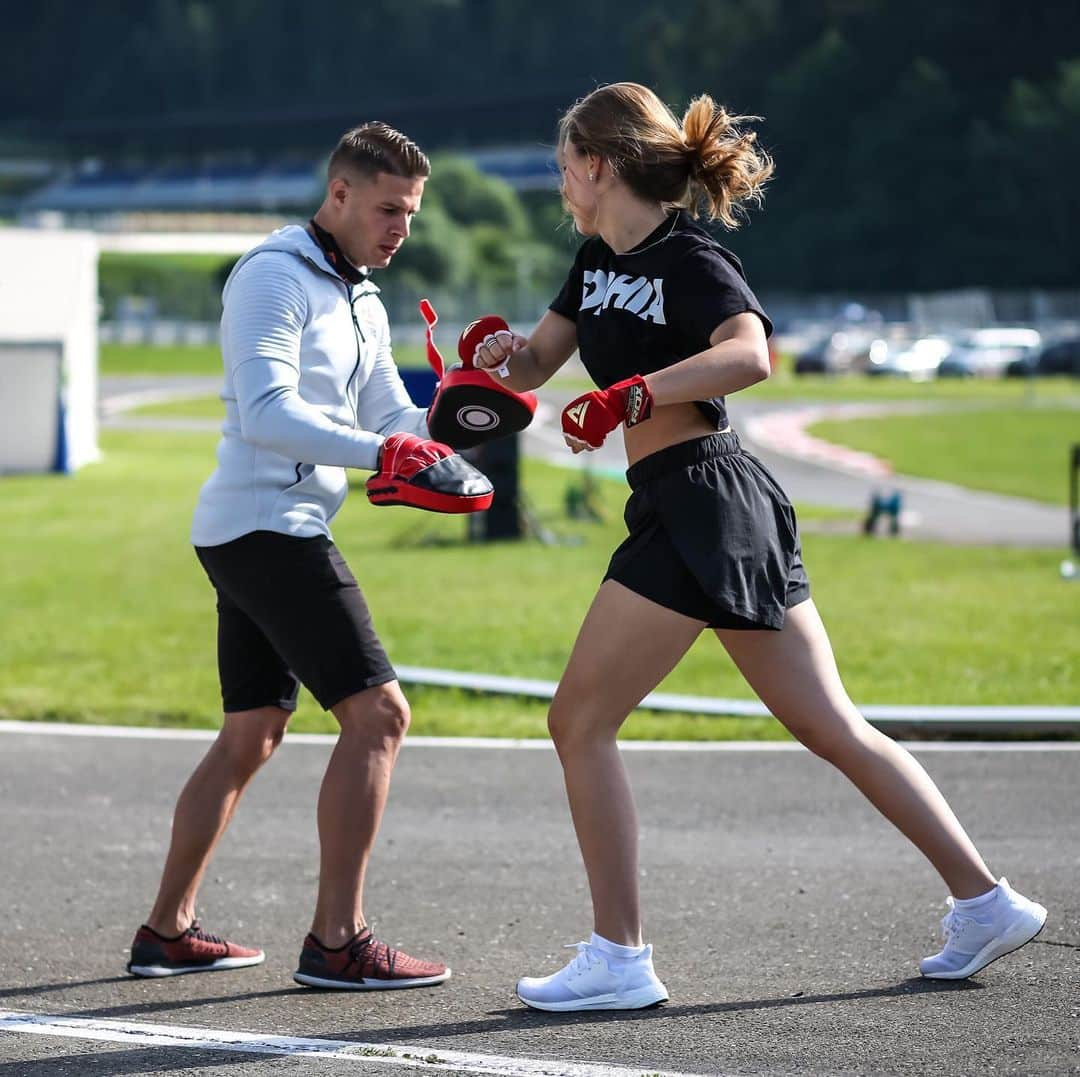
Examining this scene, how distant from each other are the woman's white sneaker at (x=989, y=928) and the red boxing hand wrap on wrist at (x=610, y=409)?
4.41 feet

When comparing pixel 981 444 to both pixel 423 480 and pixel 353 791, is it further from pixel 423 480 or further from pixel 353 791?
pixel 423 480

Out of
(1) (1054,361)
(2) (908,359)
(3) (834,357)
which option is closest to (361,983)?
(3) (834,357)

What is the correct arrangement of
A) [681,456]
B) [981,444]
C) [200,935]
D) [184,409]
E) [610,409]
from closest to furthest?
[610,409]
[681,456]
[200,935]
[981,444]
[184,409]

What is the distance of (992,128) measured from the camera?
10325cm

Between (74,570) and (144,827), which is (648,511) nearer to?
(144,827)

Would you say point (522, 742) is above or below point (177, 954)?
above

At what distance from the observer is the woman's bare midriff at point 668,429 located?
13.1 feet

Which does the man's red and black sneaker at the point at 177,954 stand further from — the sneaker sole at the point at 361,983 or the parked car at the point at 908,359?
the parked car at the point at 908,359

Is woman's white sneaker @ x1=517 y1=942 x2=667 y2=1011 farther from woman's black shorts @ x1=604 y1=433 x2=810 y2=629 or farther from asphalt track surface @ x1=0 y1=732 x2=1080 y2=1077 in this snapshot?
woman's black shorts @ x1=604 y1=433 x2=810 y2=629

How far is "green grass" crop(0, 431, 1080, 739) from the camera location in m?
8.29

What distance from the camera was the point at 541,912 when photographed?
16.4ft

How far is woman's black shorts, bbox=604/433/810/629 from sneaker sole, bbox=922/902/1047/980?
2.94 feet

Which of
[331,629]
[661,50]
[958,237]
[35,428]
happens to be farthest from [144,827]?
[661,50]

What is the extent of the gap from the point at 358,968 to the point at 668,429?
142 centimetres
